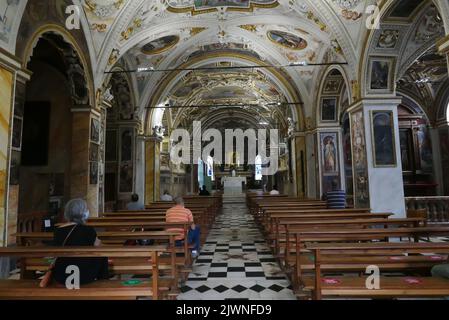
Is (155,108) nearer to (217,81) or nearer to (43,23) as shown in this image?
(217,81)

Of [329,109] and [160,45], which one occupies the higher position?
[160,45]

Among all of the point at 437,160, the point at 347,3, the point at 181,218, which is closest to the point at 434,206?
the point at 347,3

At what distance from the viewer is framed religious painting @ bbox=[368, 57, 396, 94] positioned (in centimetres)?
862

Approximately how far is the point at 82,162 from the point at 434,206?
11.4 metres

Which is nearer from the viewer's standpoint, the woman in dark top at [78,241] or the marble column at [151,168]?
the woman in dark top at [78,241]

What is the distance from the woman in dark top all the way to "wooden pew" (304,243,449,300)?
2154 mm

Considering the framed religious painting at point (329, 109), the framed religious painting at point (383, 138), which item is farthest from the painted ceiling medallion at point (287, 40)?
the framed religious painting at point (383, 138)

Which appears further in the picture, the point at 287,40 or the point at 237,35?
the point at 237,35

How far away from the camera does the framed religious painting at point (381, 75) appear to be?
8.62 meters

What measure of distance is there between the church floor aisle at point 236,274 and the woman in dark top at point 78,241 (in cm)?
139

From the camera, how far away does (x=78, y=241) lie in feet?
9.68

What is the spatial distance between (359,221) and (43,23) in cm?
756

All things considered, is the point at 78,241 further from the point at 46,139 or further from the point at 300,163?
the point at 300,163

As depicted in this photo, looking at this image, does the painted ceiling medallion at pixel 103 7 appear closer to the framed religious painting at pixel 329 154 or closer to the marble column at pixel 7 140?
the marble column at pixel 7 140
